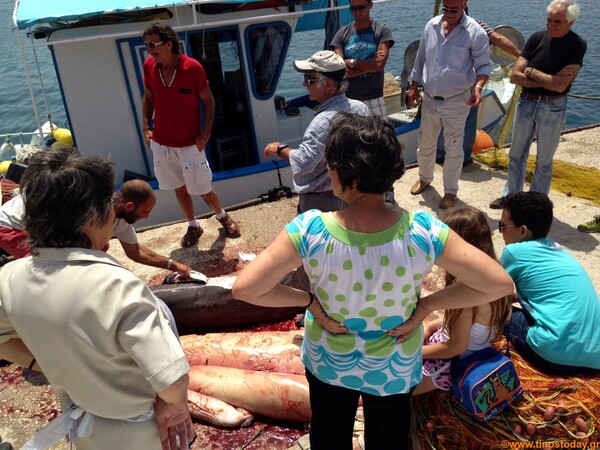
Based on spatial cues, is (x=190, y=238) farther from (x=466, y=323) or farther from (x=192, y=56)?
(x=466, y=323)

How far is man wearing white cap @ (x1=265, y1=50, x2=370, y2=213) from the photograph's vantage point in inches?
137

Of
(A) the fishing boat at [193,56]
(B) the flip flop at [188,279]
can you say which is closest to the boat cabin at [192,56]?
(A) the fishing boat at [193,56]

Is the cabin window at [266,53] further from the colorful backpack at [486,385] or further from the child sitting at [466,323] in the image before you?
the colorful backpack at [486,385]

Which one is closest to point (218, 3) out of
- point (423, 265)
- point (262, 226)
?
point (262, 226)

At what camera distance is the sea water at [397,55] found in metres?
15.4

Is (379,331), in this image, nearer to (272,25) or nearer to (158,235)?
(158,235)

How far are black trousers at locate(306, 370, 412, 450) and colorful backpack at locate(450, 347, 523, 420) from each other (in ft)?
1.67

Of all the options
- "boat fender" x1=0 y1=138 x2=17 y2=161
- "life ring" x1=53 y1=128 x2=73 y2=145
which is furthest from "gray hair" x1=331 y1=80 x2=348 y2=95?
"boat fender" x1=0 y1=138 x2=17 y2=161

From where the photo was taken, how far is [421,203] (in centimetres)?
621

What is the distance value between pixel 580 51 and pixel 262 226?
3.54 m

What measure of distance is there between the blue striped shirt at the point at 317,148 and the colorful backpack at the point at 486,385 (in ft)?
5.07

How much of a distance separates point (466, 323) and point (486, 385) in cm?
34

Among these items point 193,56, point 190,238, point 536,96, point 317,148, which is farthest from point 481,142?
point 317,148

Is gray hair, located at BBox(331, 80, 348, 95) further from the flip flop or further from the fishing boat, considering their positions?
the fishing boat
